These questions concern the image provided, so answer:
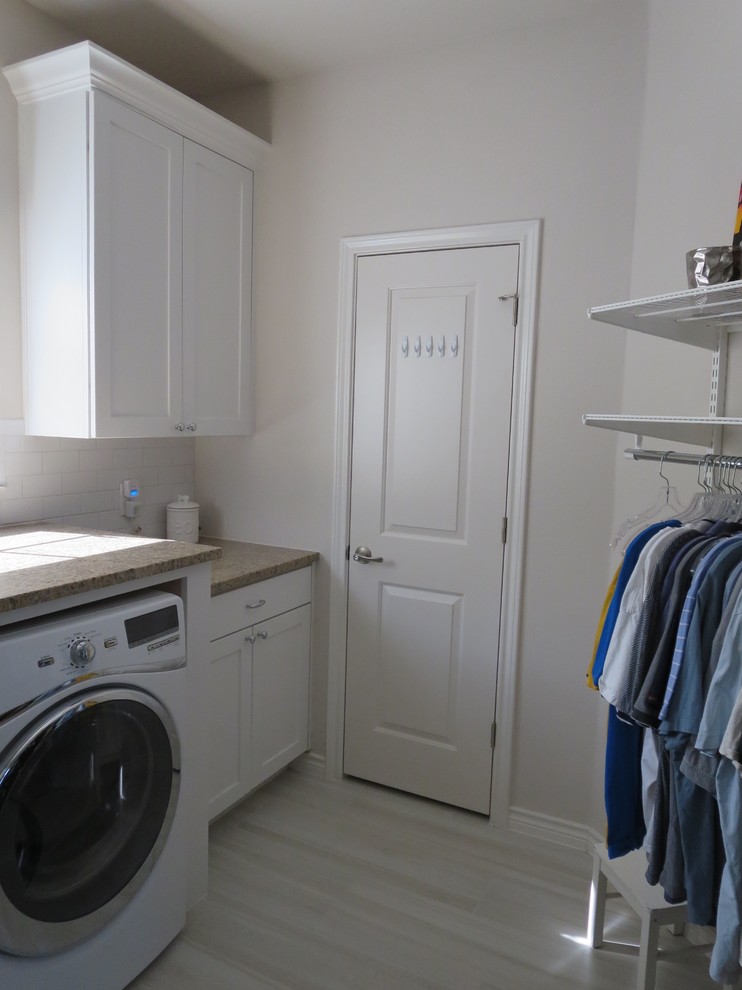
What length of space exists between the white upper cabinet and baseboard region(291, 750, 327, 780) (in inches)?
55.5

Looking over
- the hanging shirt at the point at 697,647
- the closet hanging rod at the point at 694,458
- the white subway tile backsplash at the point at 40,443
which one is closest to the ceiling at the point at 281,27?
the white subway tile backsplash at the point at 40,443

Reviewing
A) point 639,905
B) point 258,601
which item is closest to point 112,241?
point 258,601

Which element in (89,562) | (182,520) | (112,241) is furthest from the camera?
(182,520)

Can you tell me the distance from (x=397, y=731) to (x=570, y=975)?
1041 millimetres

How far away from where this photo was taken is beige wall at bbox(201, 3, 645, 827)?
228 cm

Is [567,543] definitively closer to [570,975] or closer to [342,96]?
[570,975]

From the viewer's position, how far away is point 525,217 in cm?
238

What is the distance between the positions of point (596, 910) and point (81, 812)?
1.42 meters

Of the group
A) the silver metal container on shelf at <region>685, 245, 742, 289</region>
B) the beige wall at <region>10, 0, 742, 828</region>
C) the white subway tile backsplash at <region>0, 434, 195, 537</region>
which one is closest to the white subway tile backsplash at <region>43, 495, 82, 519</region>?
the white subway tile backsplash at <region>0, 434, 195, 537</region>

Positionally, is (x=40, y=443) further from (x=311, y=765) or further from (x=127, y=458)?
(x=311, y=765)

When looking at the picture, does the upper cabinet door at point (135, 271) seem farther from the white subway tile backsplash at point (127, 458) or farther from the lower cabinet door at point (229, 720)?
the lower cabinet door at point (229, 720)

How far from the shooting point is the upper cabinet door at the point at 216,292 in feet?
8.35

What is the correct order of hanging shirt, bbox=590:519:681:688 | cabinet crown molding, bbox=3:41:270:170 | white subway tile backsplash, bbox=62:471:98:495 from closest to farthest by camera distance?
hanging shirt, bbox=590:519:681:688, cabinet crown molding, bbox=3:41:270:170, white subway tile backsplash, bbox=62:471:98:495

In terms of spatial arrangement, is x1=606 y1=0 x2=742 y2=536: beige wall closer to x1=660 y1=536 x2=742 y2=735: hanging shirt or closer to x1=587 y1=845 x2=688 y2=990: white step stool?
x1=660 y1=536 x2=742 y2=735: hanging shirt
